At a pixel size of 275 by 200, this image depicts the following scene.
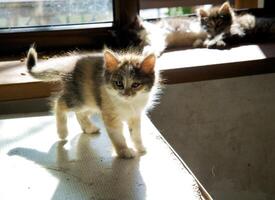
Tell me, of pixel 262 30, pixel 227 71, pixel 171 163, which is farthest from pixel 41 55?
pixel 262 30

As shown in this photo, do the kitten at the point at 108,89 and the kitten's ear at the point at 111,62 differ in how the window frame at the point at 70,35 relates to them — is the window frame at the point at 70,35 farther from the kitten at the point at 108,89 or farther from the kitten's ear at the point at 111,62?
the kitten's ear at the point at 111,62

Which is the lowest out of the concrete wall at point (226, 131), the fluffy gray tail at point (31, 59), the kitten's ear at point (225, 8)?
the concrete wall at point (226, 131)

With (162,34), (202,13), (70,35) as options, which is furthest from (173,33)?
(70,35)

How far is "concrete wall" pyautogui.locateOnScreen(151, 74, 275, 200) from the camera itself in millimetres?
→ 1768

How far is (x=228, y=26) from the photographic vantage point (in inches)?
88.6

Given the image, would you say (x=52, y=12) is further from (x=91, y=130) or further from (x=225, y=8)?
(x=225, y=8)

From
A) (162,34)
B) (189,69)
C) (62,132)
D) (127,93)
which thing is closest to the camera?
(127,93)

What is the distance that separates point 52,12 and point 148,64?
869 mm

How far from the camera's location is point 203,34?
226 cm

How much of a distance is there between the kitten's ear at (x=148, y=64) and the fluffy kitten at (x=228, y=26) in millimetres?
891

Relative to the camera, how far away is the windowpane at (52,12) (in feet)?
6.16

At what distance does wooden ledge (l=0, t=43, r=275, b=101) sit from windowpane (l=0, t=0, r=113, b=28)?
0.22 metres

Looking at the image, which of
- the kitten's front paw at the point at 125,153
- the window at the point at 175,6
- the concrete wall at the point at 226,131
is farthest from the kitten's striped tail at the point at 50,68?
the window at the point at 175,6

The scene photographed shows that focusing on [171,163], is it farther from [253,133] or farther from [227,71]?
[253,133]
